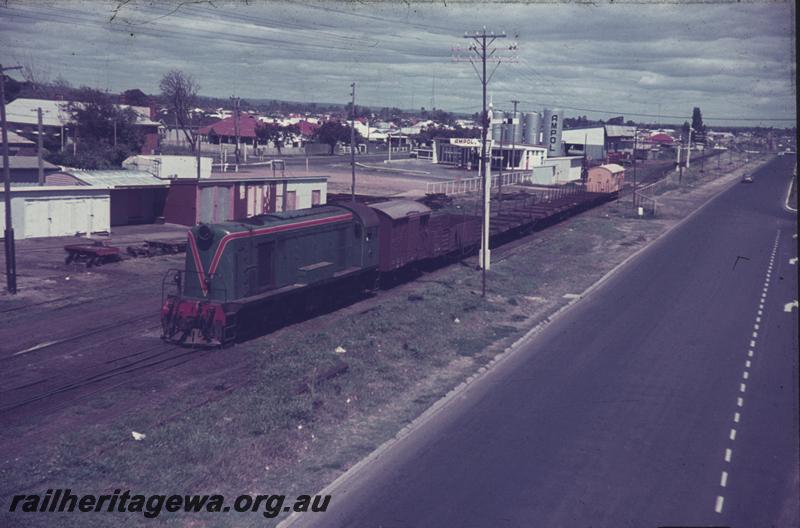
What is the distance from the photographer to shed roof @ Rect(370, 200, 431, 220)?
2900 cm

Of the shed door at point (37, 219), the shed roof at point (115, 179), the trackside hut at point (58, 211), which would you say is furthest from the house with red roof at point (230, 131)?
the shed door at point (37, 219)

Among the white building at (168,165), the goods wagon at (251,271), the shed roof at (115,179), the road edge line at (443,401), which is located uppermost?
the white building at (168,165)

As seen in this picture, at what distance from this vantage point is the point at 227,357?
19.8 meters

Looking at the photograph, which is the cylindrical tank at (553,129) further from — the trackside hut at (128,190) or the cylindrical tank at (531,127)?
the trackside hut at (128,190)

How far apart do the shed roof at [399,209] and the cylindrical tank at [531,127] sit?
90447 mm

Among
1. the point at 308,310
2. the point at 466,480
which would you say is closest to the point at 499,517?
the point at 466,480

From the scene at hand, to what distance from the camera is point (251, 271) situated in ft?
69.5

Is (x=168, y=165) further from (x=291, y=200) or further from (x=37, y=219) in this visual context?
(x=37, y=219)

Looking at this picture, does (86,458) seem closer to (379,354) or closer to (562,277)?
(379,354)

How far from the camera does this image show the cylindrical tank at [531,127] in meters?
118

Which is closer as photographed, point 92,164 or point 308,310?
point 308,310

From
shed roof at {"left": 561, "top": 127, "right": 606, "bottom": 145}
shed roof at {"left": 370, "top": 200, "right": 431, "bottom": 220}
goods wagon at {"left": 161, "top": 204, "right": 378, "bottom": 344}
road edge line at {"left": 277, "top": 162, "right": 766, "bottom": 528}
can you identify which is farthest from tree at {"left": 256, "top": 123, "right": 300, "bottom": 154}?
goods wagon at {"left": 161, "top": 204, "right": 378, "bottom": 344}

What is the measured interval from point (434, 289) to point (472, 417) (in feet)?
44.5

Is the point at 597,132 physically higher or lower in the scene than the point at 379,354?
higher
